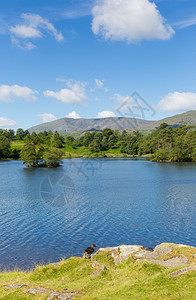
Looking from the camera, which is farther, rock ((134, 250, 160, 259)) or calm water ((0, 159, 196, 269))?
calm water ((0, 159, 196, 269))

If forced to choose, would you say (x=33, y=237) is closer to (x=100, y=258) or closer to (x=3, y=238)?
(x=3, y=238)

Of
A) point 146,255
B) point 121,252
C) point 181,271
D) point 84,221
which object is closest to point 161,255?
point 146,255

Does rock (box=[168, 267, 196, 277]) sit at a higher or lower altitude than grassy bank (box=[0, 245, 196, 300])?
higher

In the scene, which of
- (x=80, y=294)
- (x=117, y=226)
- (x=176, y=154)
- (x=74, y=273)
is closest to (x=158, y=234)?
(x=117, y=226)

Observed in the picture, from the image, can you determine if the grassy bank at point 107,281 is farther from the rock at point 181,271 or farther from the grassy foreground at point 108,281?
the rock at point 181,271

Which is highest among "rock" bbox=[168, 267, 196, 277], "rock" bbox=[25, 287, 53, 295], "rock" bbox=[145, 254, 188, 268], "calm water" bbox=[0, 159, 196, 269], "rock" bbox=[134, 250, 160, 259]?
"rock" bbox=[168, 267, 196, 277]

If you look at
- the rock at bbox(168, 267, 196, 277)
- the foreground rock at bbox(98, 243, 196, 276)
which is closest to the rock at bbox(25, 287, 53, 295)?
the foreground rock at bbox(98, 243, 196, 276)

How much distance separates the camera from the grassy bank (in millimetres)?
14852

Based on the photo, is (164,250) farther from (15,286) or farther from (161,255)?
(15,286)

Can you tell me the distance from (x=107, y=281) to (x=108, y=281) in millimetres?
87

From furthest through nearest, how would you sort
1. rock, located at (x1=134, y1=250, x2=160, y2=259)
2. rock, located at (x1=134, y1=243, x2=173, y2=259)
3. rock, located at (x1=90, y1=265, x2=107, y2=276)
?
rock, located at (x1=134, y1=243, x2=173, y2=259) → rock, located at (x1=134, y1=250, x2=160, y2=259) → rock, located at (x1=90, y1=265, x2=107, y2=276)

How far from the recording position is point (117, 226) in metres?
38.0

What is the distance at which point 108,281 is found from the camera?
59.1 ft

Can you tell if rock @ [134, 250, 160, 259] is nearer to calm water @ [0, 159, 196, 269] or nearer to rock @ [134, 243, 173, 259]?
rock @ [134, 243, 173, 259]
